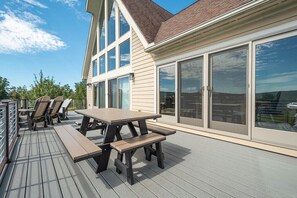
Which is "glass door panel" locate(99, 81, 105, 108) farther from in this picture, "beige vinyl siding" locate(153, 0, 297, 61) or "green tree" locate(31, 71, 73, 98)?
"beige vinyl siding" locate(153, 0, 297, 61)

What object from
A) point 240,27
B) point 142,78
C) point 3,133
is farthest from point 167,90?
point 3,133

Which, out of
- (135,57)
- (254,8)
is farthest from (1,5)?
(254,8)

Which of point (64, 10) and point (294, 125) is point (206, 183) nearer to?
point (294, 125)

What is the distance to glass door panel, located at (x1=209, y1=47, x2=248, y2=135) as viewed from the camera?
327 cm

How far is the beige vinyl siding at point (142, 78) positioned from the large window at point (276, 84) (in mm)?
3326

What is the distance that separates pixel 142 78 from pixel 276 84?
14.0 feet

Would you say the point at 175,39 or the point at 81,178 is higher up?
the point at 175,39

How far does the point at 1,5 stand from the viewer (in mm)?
10891

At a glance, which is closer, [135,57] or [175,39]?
[175,39]

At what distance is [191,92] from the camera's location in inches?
171

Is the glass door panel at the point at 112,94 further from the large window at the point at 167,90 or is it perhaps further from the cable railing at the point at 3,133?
the cable railing at the point at 3,133

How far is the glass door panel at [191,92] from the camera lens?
4113 mm

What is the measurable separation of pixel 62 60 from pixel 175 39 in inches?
1183

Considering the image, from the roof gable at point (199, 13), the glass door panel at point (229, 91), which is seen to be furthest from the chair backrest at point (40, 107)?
the glass door panel at point (229, 91)
